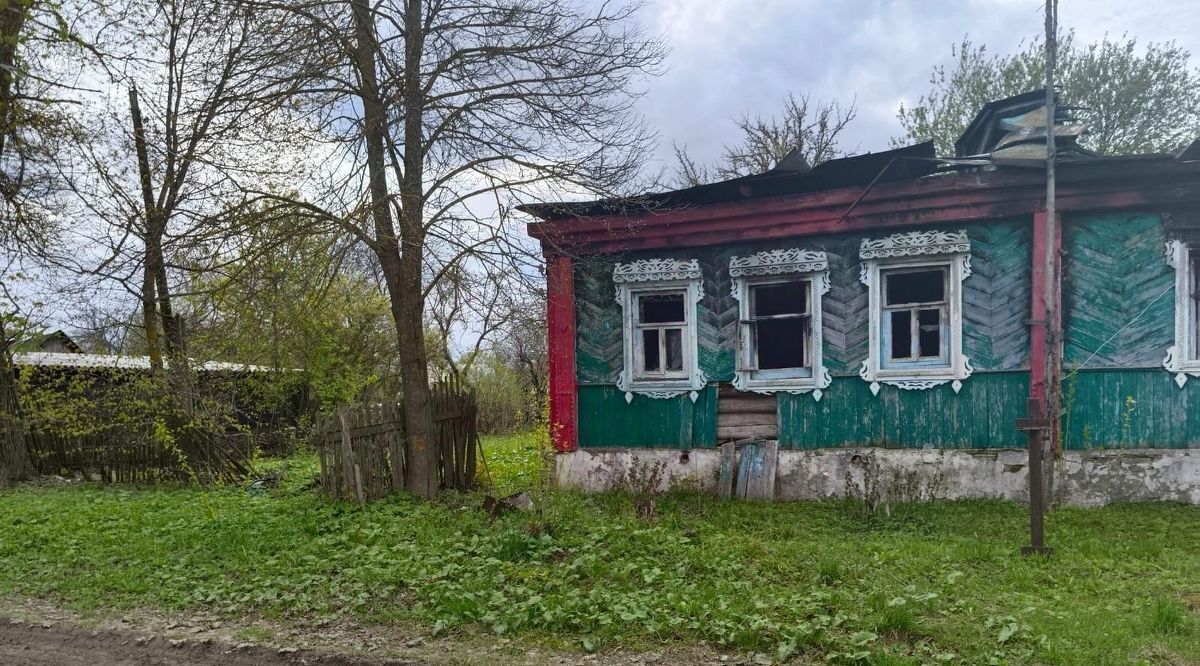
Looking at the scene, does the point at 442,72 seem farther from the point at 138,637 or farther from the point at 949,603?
the point at 949,603

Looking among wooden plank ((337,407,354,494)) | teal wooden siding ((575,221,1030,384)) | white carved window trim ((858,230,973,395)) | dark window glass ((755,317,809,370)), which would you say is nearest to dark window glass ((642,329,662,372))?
teal wooden siding ((575,221,1030,384))

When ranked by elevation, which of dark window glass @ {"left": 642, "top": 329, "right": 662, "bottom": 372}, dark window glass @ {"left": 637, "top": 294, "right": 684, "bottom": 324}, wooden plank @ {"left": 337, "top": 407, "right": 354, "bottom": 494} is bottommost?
wooden plank @ {"left": 337, "top": 407, "right": 354, "bottom": 494}

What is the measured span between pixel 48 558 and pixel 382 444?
3468 mm

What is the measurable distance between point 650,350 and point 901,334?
3.25 meters

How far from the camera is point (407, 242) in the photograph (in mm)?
8539

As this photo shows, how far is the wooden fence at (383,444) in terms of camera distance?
888 centimetres

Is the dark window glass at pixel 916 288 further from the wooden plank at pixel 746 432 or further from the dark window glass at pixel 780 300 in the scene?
the wooden plank at pixel 746 432

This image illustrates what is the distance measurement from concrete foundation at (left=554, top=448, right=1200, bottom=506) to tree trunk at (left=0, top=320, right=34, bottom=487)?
33.7 ft

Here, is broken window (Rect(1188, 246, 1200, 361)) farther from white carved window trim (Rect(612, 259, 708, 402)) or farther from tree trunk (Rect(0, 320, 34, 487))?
tree trunk (Rect(0, 320, 34, 487))

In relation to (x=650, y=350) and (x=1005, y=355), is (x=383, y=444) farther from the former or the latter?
(x=1005, y=355)

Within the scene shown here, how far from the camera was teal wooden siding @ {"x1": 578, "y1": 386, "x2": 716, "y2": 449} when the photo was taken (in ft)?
32.2

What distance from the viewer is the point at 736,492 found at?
942 cm

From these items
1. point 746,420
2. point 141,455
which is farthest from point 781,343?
point 141,455

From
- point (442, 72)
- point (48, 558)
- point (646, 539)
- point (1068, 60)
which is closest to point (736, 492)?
point (646, 539)
